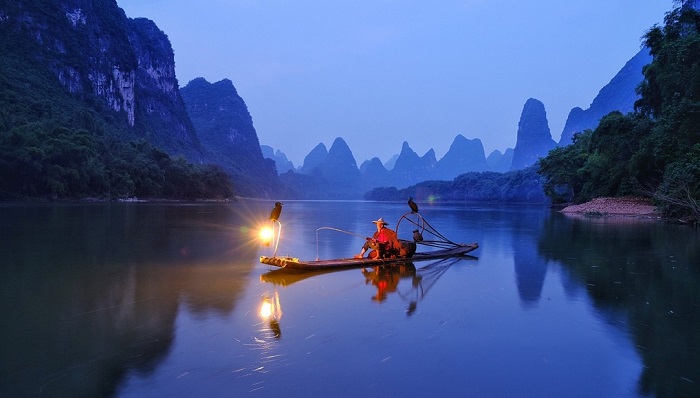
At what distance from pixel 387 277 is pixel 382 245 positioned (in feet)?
5.93

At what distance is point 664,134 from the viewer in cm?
3162

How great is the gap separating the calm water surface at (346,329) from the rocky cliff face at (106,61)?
99422mm

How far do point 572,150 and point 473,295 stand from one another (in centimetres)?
6159

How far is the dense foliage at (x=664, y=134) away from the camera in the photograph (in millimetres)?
28500

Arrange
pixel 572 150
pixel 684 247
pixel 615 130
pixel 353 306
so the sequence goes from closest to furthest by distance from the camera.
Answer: pixel 353 306, pixel 684 247, pixel 615 130, pixel 572 150

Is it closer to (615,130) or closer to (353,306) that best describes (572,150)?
(615,130)

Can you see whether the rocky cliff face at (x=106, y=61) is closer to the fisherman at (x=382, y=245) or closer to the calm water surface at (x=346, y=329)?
the fisherman at (x=382, y=245)

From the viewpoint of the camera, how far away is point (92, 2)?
12862 cm

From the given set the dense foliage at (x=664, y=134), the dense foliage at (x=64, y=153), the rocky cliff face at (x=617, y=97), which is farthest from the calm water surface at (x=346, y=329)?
the rocky cliff face at (x=617, y=97)

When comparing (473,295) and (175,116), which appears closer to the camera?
(473,295)

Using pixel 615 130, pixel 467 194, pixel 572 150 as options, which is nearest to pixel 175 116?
pixel 467 194

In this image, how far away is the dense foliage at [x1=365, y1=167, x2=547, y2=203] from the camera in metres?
122

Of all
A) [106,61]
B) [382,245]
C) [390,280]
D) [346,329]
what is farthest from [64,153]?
[106,61]

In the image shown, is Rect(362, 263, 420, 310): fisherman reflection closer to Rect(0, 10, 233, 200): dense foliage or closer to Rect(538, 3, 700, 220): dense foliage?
Rect(538, 3, 700, 220): dense foliage
